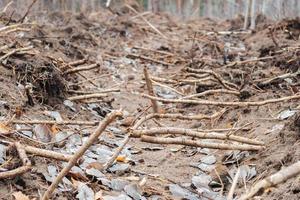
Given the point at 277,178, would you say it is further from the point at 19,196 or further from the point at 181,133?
the point at 181,133

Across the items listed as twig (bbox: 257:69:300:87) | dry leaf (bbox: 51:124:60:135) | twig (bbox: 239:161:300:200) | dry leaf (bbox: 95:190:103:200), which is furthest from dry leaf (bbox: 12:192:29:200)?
twig (bbox: 257:69:300:87)

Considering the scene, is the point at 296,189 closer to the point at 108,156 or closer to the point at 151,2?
the point at 108,156

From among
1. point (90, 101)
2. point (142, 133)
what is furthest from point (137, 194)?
point (90, 101)

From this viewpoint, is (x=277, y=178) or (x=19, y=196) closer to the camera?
(x=277, y=178)

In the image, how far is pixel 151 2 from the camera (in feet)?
74.2

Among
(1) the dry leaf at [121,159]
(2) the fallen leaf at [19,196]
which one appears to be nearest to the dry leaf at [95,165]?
(1) the dry leaf at [121,159]

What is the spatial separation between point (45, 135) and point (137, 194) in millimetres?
922

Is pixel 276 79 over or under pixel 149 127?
over

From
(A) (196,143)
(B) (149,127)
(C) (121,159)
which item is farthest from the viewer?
(B) (149,127)

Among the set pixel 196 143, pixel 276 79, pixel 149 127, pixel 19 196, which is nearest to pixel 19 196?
pixel 19 196

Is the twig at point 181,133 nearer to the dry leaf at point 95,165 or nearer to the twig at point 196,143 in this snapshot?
the twig at point 196,143

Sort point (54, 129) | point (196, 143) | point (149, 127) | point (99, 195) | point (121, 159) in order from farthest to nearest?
point (149, 127)
point (54, 129)
point (121, 159)
point (196, 143)
point (99, 195)

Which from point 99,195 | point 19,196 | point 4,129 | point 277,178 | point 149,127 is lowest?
point 149,127

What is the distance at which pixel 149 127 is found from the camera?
4.47 metres
